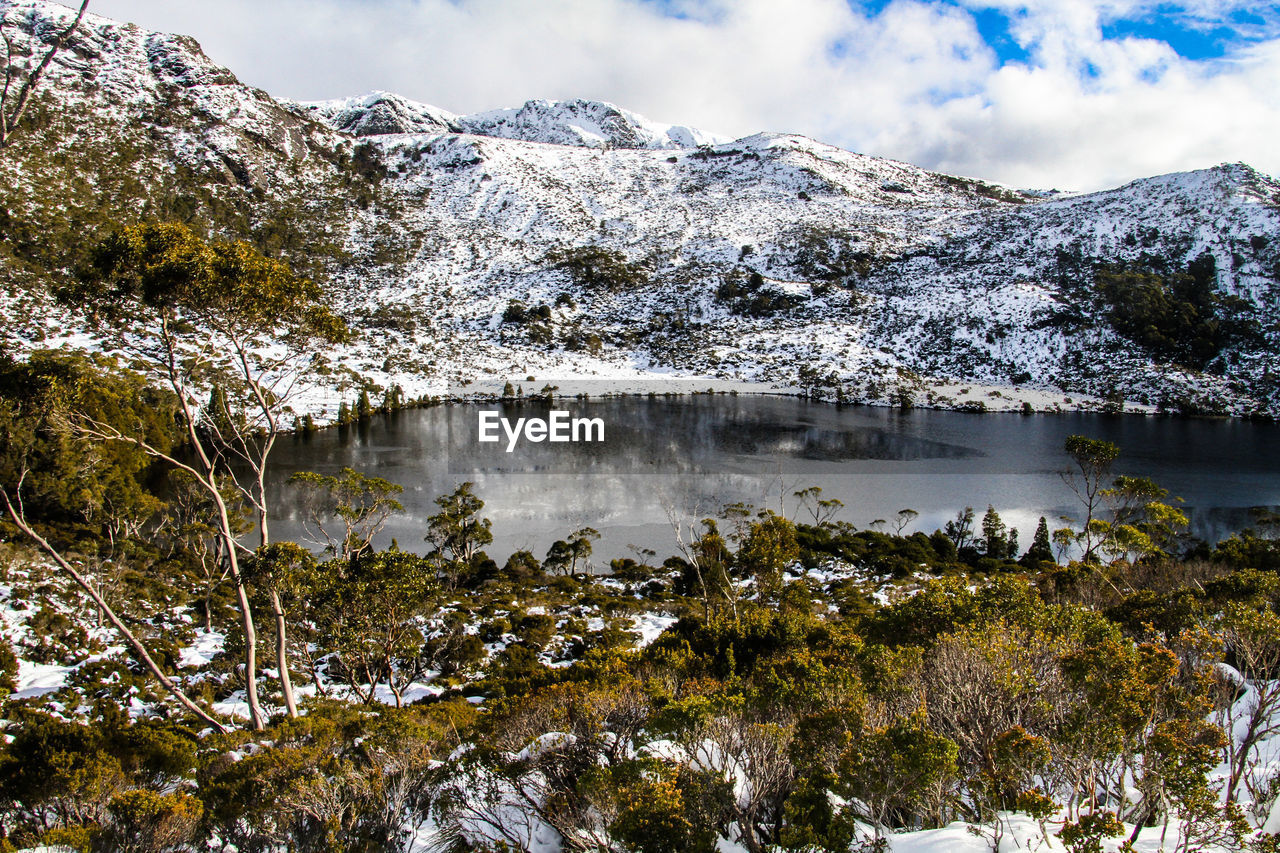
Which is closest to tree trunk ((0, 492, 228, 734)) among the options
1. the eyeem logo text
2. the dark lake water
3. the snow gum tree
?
the snow gum tree

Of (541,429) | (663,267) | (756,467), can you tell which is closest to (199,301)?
(756,467)

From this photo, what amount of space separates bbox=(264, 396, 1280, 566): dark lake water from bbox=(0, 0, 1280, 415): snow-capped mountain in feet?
79.2

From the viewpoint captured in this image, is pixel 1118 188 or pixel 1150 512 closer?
pixel 1150 512

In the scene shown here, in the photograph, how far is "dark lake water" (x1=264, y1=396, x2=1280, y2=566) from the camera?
48.2 m

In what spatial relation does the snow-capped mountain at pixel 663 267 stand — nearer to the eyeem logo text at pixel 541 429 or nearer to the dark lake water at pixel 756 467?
the dark lake water at pixel 756 467

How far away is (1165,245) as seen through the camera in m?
146

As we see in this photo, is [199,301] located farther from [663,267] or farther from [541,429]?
[663,267]

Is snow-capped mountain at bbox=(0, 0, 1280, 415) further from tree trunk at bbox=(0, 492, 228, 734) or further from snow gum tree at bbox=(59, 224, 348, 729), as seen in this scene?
tree trunk at bbox=(0, 492, 228, 734)

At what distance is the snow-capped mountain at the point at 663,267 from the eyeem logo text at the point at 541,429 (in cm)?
2574

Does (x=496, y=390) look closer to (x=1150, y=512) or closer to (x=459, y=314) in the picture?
(x=459, y=314)

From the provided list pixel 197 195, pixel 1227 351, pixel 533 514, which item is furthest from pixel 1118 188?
pixel 197 195

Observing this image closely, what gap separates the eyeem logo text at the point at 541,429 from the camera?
3160 inches

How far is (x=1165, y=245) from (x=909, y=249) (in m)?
58.5

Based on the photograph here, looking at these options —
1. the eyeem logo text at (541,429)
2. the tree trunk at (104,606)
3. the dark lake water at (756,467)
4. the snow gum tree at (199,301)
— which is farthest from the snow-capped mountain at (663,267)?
the tree trunk at (104,606)
